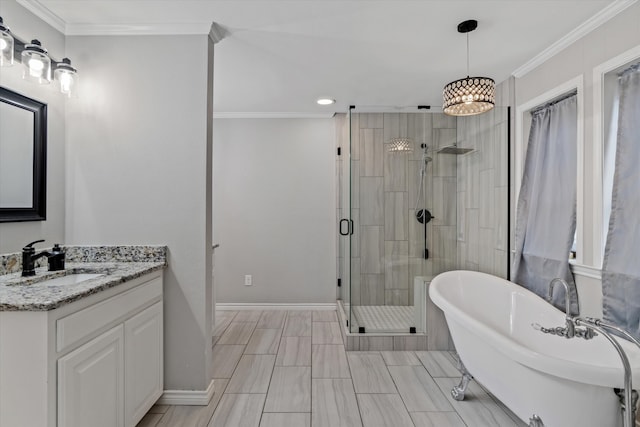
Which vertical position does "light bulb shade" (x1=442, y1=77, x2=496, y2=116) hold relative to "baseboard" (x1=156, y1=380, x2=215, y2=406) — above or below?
above

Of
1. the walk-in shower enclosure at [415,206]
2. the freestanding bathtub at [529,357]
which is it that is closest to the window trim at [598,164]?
the freestanding bathtub at [529,357]

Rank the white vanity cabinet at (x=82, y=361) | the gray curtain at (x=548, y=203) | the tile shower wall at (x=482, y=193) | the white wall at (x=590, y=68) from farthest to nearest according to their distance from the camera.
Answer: the tile shower wall at (x=482, y=193)
the gray curtain at (x=548, y=203)
the white wall at (x=590, y=68)
the white vanity cabinet at (x=82, y=361)

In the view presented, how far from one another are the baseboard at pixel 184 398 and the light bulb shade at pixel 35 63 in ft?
6.71

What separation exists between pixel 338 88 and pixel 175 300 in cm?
250

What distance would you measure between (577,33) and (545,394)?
229 centimetres

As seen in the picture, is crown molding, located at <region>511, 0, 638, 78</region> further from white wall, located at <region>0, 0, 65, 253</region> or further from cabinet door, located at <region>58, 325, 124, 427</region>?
white wall, located at <region>0, 0, 65, 253</region>

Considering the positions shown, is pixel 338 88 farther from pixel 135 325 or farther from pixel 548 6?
pixel 135 325

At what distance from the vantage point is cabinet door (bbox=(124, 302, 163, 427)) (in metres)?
Result: 1.84

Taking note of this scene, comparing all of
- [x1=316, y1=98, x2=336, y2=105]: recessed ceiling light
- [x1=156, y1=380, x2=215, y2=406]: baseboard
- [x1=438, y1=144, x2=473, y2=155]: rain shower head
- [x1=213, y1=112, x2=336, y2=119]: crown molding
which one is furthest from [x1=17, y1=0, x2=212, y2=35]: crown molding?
[x1=156, y1=380, x2=215, y2=406]: baseboard

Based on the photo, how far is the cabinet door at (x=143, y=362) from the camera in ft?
6.05

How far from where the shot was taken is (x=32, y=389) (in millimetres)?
1317

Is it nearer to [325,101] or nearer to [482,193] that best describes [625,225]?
[482,193]

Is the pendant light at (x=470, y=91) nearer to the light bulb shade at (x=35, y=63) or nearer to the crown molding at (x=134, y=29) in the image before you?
the crown molding at (x=134, y=29)

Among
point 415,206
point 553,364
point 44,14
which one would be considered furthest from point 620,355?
point 44,14
